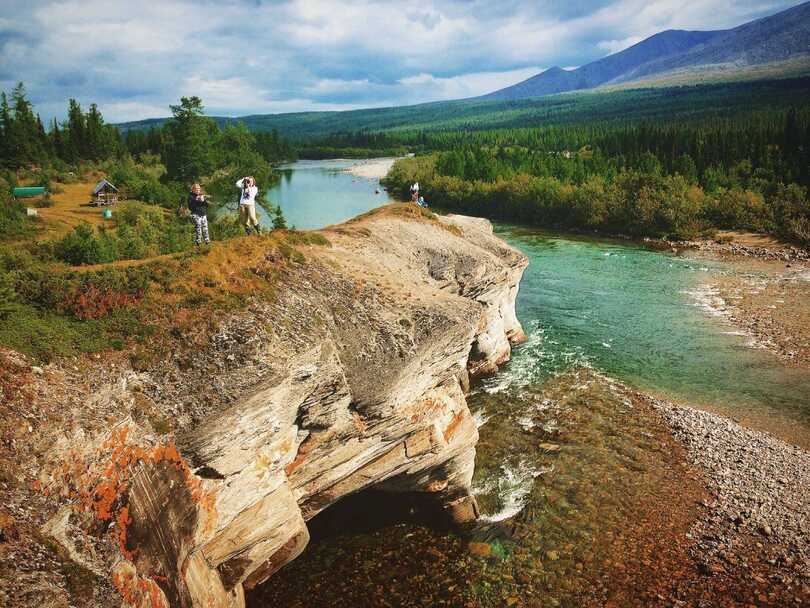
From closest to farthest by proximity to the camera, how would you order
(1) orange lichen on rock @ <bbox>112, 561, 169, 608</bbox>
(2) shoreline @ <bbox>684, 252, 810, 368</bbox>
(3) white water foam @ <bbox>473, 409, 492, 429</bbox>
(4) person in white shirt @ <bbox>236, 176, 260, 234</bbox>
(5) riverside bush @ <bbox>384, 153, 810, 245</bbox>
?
1. (1) orange lichen on rock @ <bbox>112, 561, 169, 608</bbox>
2. (4) person in white shirt @ <bbox>236, 176, 260, 234</bbox>
3. (3) white water foam @ <bbox>473, 409, 492, 429</bbox>
4. (2) shoreline @ <bbox>684, 252, 810, 368</bbox>
5. (5) riverside bush @ <bbox>384, 153, 810, 245</bbox>

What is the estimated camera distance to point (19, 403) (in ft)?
32.7

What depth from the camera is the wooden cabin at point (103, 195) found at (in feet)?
183

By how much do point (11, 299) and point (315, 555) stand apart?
36.2ft

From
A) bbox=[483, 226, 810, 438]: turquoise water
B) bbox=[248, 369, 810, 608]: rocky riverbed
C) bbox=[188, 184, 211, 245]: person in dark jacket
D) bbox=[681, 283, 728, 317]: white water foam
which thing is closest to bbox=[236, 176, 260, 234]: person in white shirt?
bbox=[188, 184, 211, 245]: person in dark jacket

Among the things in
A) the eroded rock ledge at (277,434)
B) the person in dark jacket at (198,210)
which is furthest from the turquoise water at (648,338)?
the person in dark jacket at (198,210)

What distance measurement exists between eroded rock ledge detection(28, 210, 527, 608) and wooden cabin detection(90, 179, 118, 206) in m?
46.7

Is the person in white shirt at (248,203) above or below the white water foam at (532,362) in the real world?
above

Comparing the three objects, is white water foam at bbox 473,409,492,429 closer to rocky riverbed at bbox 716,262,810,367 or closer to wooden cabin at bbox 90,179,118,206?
rocky riverbed at bbox 716,262,810,367

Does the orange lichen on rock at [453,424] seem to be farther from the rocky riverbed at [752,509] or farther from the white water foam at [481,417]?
the rocky riverbed at [752,509]

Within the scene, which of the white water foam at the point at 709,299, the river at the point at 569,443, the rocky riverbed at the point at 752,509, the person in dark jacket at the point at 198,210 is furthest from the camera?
the white water foam at the point at 709,299

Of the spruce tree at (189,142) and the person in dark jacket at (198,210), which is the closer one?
the person in dark jacket at (198,210)

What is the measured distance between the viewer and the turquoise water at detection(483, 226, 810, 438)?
25.5 m

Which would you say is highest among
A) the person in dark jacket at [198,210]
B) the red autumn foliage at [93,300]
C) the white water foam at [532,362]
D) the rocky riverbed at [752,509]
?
the person in dark jacket at [198,210]

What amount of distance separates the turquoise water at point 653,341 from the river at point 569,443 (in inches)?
4.6
